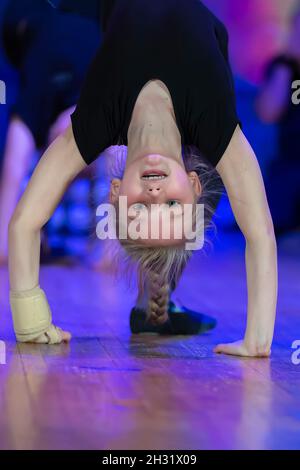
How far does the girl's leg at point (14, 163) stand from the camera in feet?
16.5

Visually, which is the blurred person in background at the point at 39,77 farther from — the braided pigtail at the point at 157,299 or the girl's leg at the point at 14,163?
the braided pigtail at the point at 157,299

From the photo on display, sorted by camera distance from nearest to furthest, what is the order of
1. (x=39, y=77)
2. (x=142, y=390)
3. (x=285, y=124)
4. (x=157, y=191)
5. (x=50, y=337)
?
(x=142, y=390) → (x=157, y=191) → (x=50, y=337) → (x=39, y=77) → (x=285, y=124)

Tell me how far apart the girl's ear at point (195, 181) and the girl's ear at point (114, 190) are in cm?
19

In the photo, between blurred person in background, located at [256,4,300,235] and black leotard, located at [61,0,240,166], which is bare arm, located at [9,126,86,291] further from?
blurred person in background, located at [256,4,300,235]

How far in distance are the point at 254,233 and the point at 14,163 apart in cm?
311

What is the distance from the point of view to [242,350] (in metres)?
2.25

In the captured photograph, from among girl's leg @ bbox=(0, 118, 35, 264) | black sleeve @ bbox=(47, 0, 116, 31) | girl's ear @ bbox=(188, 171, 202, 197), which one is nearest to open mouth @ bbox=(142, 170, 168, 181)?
girl's ear @ bbox=(188, 171, 202, 197)

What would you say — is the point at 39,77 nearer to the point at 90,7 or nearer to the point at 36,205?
the point at 90,7

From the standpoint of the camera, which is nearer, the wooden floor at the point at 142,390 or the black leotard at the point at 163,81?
the wooden floor at the point at 142,390

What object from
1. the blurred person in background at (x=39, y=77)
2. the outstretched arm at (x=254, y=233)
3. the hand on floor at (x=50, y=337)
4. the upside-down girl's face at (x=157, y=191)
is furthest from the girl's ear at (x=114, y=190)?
the blurred person in background at (x=39, y=77)

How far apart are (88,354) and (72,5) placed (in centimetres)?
143

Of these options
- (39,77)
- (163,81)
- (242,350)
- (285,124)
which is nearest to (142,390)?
(242,350)

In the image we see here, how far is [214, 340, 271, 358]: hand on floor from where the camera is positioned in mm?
2244
